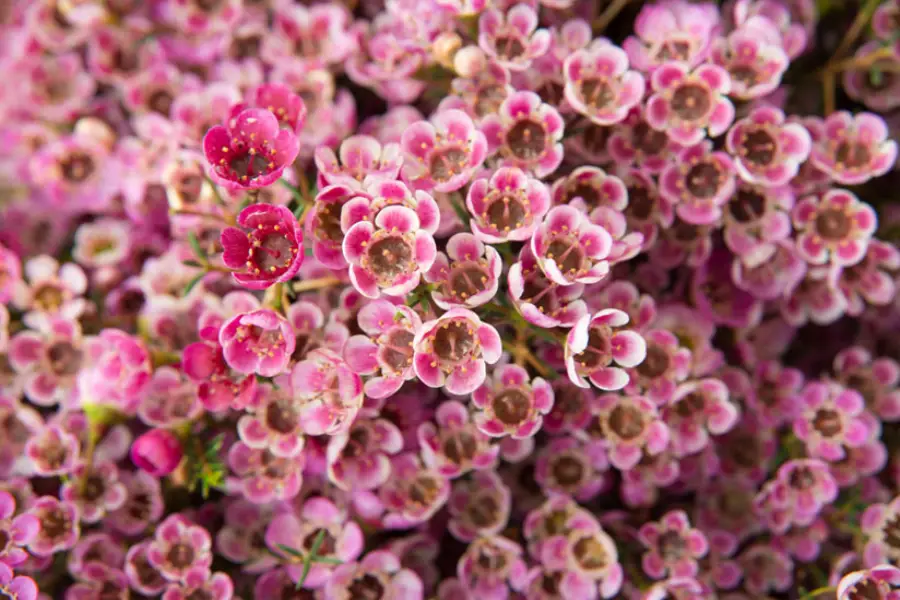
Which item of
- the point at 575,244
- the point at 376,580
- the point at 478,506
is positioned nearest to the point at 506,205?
the point at 575,244

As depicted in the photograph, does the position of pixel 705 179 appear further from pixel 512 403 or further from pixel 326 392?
pixel 326 392

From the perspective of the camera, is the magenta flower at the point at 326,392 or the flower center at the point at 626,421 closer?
the magenta flower at the point at 326,392

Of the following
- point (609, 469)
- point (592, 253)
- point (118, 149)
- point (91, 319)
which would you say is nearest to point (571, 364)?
point (592, 253)

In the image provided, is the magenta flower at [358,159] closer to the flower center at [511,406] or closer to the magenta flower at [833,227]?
the flower center at [511,406]

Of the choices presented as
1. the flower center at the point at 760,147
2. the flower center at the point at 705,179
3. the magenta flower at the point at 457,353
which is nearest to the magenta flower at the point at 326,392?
the magenta flower at the point at 457,353

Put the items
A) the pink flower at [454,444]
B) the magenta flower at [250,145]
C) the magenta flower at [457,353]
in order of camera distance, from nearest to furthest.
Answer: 1. the magenta flower at [457,353]
2. the magenta flower at [250,145]
3. the pink flower at [454,444]

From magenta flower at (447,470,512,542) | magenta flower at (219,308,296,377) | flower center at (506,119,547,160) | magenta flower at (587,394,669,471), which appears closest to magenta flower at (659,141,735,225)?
flower center at (506,119,547,160)
